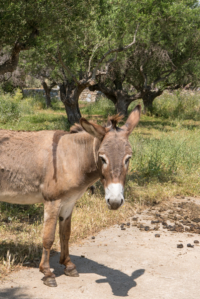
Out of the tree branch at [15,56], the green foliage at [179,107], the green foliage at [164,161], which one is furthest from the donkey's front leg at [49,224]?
the green foliage at [179,107]

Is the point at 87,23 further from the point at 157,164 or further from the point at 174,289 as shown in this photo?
the point at 174,289

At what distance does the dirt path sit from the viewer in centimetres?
368

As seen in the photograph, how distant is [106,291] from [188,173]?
5161 millimetres

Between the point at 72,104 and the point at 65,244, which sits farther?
the point at 72,104

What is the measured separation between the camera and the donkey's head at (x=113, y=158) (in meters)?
3.00

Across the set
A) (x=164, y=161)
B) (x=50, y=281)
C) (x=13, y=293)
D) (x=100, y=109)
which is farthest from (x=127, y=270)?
(x=100, y=109)

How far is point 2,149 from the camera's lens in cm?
390

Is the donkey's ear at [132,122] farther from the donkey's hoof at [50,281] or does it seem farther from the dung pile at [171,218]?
the dung pile at [171,218]

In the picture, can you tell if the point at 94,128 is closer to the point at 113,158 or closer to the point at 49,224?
the point at 113,158

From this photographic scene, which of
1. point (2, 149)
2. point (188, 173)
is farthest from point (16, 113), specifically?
point (2, 149)

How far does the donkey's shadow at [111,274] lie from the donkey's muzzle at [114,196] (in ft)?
4.43

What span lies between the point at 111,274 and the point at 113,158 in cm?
187

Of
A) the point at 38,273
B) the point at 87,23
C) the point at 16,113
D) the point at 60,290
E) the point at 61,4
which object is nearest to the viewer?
the point at 60,290

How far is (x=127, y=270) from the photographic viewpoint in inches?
169
